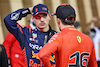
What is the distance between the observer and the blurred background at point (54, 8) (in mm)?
9680

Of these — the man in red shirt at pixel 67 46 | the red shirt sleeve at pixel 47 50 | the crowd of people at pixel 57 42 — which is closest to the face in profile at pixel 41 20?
the crowd of people at pixel 57 42

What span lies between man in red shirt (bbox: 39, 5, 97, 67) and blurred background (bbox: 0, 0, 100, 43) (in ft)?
23.5

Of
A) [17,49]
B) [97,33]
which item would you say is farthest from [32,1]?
[17,49]

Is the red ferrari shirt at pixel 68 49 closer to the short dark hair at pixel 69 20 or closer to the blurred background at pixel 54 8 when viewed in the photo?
the short dark hair at pixel 69 20

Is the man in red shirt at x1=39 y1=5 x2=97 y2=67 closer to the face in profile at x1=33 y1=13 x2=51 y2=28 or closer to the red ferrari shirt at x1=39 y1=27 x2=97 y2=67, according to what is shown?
the red ferrari shirt at x1=39 y1=27 x2=97 y2=67

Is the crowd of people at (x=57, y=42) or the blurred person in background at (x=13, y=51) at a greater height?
the crowd of people at (x=57, y=42)

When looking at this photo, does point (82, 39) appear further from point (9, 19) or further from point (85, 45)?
point (9, 19)

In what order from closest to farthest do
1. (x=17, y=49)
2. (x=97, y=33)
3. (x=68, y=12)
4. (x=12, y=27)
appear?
(x=68, y=12)
(x=12, y=27)
(x=17, y=49)
(x=97, y=33)

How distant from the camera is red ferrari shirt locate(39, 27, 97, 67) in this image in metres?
2.45

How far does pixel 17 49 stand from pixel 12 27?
1.11 m

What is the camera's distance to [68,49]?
8.32ft

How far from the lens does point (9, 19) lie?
129 inches

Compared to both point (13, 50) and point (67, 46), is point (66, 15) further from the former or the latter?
point (13, 50)

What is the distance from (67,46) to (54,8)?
9.27m
